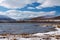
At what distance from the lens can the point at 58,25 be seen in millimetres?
2936

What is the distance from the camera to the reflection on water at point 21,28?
2.91 m

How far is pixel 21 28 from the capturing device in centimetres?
292

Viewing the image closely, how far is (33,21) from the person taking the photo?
2.95m

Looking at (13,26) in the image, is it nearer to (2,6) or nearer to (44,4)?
(2,6)

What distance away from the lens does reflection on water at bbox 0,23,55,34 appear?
2.91 m

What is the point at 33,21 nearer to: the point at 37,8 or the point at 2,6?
the point at 37,8

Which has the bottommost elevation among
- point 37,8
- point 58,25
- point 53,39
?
point 53,39

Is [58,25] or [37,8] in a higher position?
[37,8]

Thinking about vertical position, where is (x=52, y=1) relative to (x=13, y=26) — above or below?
above

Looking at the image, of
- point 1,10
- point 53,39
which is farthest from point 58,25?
point 1,10

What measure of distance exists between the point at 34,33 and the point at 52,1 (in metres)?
0.58

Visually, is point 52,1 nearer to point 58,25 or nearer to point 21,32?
point 58,25

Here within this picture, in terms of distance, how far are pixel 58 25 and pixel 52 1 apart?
15.4 inches

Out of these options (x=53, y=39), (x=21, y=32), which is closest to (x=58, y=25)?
(x=53, y=39)
